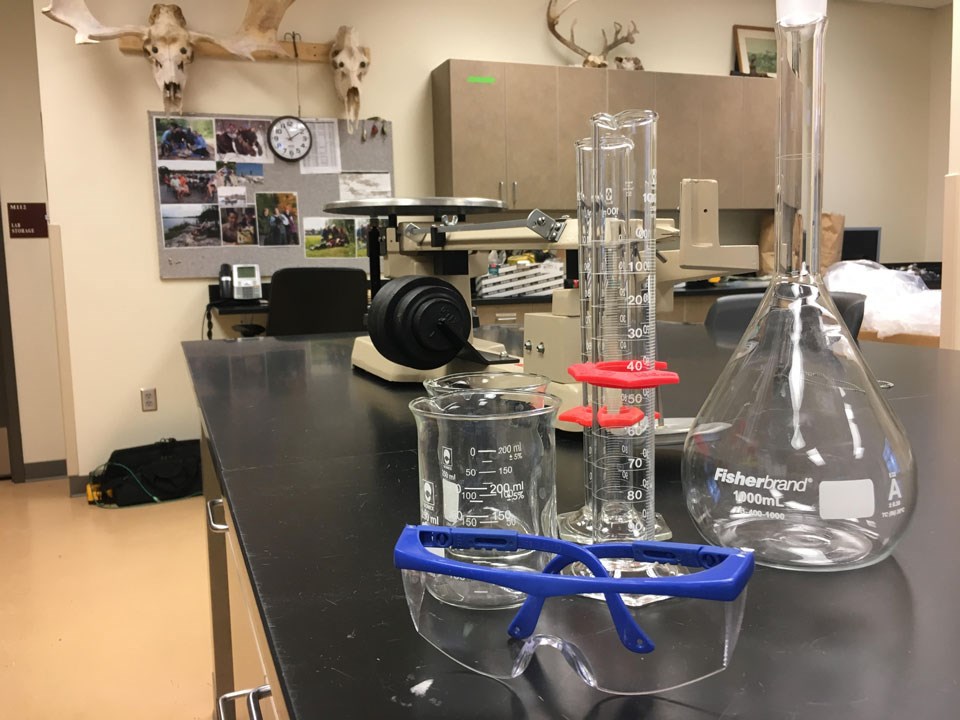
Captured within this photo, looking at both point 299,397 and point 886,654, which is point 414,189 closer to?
point 299,397

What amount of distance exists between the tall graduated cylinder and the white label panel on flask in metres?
0.12

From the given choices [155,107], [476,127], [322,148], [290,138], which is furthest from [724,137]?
[155,107]

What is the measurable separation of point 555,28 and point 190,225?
219 cm

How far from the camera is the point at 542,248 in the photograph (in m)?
1.22

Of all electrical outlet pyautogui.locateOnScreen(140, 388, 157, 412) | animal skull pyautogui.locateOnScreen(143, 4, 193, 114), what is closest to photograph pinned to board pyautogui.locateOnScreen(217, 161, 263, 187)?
animal skull pyautogui.locateOnScreen(143, 4, 193, 114)

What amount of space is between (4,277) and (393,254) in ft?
9.79

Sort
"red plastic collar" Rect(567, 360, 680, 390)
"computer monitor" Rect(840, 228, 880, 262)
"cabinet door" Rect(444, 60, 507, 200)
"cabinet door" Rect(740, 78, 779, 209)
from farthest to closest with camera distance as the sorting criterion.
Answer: "computer monitor" Rect(840, 228, 880, 262) < "cabinet door" Rect(740, 78, 779, 209) < "cabinet door" Rect(444, 60, 507, 200) < "red plastic collar" Rect(567, 360, 680, 390)

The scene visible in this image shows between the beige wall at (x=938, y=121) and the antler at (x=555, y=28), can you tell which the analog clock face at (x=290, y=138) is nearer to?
the antler at (x=555, y=28)

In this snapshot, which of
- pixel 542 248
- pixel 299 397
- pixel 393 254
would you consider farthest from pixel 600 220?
pixel 393 254

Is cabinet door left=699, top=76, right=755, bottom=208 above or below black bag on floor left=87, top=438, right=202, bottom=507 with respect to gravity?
above

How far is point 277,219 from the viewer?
13.0 ft

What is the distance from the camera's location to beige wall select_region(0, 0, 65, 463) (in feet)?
12.2

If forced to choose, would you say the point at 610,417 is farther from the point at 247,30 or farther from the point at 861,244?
the point at 861,244

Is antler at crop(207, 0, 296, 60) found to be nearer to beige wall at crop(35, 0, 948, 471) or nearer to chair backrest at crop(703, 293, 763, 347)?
beige wall at crop(35, 0, 948, 471)
